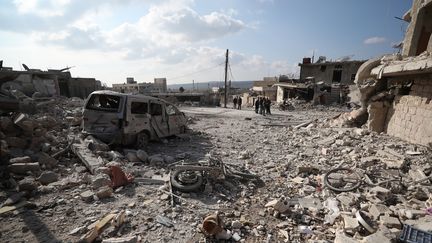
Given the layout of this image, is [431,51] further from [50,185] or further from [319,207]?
[50,185]

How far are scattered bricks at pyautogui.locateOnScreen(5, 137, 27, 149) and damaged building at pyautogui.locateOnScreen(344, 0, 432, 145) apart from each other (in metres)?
10.3

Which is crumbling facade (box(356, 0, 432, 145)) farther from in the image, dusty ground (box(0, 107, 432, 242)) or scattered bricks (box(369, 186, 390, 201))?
scattered bricks (box(369, 186, 390, 201))

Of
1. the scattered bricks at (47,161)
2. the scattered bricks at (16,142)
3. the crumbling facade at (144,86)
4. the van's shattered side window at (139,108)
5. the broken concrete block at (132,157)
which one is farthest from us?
the crumbling facade at (144,86)

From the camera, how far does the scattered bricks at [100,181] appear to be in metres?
4.32

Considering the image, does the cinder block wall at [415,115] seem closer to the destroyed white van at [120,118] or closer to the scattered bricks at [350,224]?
the scattered bricks at [350,224]

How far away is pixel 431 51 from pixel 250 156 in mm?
6166

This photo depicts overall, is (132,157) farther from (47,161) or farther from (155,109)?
(155,109)

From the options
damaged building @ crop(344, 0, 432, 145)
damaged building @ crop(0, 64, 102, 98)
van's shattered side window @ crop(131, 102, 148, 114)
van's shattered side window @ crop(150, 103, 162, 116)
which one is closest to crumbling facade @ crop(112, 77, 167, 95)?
damaged building @ crop(0, 64, 102, 98)

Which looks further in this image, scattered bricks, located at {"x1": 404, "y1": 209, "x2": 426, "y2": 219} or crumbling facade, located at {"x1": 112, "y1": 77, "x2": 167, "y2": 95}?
crumbling facade, located at {"x1": 112, "y1": 77, "x2": 167, "y2": 95}

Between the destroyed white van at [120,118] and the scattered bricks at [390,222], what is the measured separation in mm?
5939

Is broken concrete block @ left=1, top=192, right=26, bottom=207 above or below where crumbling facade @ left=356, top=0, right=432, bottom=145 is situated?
below

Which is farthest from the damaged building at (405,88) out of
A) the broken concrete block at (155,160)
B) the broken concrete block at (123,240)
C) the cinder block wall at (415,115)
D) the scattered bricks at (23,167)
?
the scattered bricks at (23,167)

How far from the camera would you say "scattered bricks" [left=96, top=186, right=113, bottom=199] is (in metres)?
4.07

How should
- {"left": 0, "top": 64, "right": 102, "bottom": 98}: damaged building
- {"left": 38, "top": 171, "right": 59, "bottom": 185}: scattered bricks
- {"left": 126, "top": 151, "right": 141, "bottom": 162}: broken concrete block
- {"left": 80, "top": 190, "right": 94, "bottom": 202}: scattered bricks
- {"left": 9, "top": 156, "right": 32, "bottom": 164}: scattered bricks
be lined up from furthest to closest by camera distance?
1. {"left": 0, "top": 64, "right": 102, "bottom": 98}: damaged building
2. {"left": 126, "top": 151, "right": 141, "bottom": 162}: broken concrete block
3. {"left": 9, "top": 156, "right": 32, "bottom": 164}: scattered bricks
4. {"left": 38, "top": 171, "right": 59, "bottom": 185}: scattered bricks
5. {"left": 80, "top": 190, "right": 94, "bottom": 202}: scattered bricks
